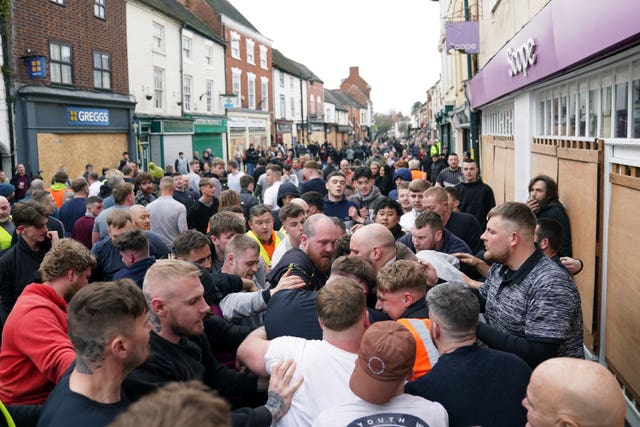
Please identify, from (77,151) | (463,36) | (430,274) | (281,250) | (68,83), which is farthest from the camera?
(77,151)

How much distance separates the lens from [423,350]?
297 cm

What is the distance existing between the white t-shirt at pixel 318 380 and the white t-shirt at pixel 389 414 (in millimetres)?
172

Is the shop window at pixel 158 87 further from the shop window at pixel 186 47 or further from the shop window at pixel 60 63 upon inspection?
the shop window at pixel 60 63

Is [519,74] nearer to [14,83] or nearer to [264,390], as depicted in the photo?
[264,390]

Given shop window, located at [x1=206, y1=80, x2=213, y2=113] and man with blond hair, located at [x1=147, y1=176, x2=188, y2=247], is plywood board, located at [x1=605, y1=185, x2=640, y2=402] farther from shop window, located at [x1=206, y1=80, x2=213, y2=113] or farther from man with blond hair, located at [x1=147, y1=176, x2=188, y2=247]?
shop window, located at [x1=206, y1=80, x2=213, y2=113]

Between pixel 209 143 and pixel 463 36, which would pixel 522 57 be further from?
pixel 209 143

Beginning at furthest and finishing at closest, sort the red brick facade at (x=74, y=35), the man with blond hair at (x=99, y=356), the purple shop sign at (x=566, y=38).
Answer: the red brick facade at (x=74, y=35) → the purple shop sign at (x=566, y=38) → the man with blond hair at (x=99, y=356)

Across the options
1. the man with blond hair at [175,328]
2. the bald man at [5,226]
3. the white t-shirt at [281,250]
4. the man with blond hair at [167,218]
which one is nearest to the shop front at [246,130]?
the man with blond hair at [167,218]

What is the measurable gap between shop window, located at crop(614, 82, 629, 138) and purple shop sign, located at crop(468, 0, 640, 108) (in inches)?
16.6

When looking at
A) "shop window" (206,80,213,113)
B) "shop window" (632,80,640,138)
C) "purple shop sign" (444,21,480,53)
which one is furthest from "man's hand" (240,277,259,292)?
"shop window" (206,80,213,113)

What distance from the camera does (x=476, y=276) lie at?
538cm

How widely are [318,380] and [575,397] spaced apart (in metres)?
1.13

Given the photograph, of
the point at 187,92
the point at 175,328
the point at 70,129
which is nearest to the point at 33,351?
the point at 175,328

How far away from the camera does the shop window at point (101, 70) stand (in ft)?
66.4
